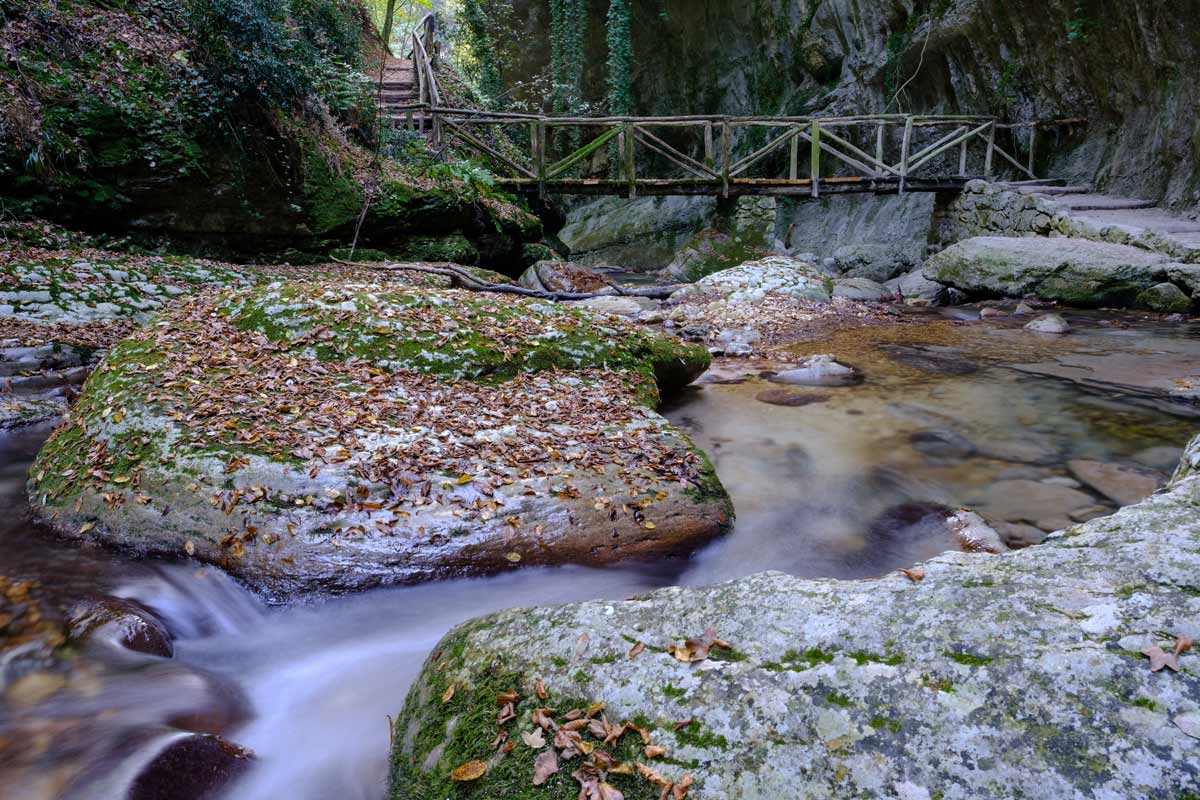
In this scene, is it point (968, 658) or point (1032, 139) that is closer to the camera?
point (968, 658)

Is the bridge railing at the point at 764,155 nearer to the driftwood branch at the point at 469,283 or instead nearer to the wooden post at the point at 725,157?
the wooden post at the point at 725,157

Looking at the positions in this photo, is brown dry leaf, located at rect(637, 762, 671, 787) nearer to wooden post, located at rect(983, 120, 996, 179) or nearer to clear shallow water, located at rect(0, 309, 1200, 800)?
clear shallow water, located at rect(0, 309, 1200, 800)

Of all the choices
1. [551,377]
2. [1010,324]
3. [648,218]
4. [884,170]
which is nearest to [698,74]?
[648,218]

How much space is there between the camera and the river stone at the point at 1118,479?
3.70 meters

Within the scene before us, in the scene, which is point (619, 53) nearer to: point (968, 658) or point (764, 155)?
point (764, 155)

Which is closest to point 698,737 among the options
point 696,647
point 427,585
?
point 696,647

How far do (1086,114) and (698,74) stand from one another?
40.4 feet

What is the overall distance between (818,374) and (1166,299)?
209 inches

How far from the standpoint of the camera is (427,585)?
2.78m

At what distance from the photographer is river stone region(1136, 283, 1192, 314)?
26.6 feet

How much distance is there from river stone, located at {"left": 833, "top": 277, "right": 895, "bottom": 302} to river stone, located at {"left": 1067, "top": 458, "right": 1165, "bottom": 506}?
705 cm

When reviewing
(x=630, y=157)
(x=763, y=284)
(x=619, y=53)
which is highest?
(x=619, y=53)

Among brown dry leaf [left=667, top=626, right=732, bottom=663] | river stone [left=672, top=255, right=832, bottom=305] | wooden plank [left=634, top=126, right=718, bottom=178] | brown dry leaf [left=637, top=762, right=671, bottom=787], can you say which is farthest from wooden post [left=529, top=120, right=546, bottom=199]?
brown dry leaf [left=637, top=762, right=671, bottom=787]

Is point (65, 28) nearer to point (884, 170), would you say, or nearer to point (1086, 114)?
point (884, 170)
